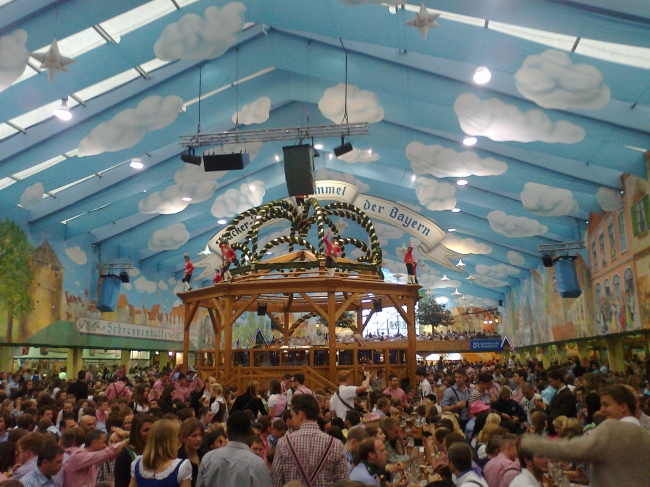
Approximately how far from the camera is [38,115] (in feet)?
46.3

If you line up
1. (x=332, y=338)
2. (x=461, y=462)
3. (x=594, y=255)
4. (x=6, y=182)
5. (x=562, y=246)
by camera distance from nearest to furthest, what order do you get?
(x=461, y=462) → (x=332, y=338) → (x=6, y=182) → (x=594, y=255) → (x=562, y=246)

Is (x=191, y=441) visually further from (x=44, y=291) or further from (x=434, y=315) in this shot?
(x=434, y=315)

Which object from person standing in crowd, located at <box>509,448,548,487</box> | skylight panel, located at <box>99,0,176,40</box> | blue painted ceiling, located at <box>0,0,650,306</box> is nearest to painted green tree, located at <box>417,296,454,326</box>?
blue painted ceiling, located at <box>0,0,650,306</box>

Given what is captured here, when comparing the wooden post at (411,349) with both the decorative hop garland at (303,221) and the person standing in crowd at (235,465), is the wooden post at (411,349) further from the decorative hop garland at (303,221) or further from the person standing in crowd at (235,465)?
the person standing in crowd at (235,465)

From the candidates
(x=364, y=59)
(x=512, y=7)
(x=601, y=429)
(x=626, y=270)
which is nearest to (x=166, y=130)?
(x=364, y=59)

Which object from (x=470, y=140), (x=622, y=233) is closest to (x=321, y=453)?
(x=470, y=140)

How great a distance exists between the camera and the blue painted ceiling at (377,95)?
418 inches

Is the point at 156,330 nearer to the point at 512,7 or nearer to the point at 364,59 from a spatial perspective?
the point at 364,59

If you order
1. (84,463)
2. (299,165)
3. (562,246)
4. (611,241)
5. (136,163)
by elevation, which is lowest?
(84,463)

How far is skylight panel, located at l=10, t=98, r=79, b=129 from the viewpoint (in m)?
14.0

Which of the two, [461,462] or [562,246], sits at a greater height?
[562,246]

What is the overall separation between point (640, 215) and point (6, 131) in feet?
52.8

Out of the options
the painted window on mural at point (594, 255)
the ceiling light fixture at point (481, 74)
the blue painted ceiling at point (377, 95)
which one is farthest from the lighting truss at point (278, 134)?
the painted window on mural at point (594, 255)

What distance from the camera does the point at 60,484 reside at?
4.09 m
